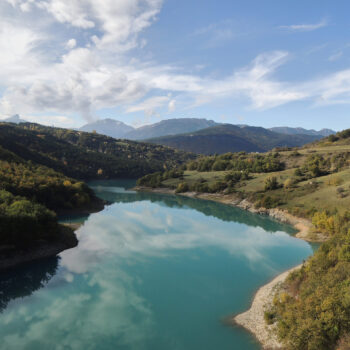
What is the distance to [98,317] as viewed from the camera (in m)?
32.2

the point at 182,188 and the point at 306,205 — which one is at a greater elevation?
the point at 182,188

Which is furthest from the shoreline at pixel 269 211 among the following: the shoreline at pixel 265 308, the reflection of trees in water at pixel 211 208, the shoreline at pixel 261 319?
the shoreline at pixel 261 319

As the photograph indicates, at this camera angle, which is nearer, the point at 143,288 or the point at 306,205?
the point at 143,288

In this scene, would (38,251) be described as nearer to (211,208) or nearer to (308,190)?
(211,208)

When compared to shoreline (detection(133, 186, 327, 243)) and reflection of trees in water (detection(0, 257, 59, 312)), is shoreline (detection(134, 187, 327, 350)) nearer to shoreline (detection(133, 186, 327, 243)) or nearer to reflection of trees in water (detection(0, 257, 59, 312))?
shoreline (detection(133, 186, 327, 243))

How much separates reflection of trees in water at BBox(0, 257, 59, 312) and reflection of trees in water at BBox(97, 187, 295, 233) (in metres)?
61.6

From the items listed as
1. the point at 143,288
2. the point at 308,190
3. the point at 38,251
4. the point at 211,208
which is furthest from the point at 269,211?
the point at 38,251

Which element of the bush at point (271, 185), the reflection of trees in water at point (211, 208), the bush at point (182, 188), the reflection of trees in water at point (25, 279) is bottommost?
the reflection of trees in water at point (211, 208)

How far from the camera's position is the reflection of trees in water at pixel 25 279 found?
38.0m

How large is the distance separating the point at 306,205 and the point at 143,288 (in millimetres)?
70057

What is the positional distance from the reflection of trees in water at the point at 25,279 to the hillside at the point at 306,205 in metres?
33.7

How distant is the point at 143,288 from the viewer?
40.1 meters

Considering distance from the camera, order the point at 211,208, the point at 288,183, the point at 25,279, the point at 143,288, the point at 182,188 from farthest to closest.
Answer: the point at 182,188
the point at 211,208
the point at 288,183
the point at 25,279
the point at 143,288

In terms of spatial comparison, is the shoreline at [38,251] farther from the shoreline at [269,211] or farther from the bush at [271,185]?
the bush at [271,185]
